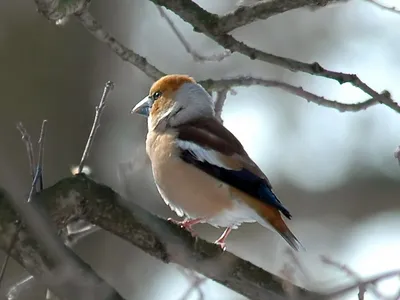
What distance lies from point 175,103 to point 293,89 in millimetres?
781

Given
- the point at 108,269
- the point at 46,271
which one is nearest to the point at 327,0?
the point at 46,271

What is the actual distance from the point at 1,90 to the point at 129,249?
1.21 metres

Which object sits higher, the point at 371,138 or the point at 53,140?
the point at 371,138

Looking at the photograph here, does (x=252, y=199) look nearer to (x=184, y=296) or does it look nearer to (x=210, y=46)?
(x=184, y=296)

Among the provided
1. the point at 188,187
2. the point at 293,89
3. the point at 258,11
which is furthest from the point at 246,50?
the point at 188,187

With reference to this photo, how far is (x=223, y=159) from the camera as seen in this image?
334 centimetres

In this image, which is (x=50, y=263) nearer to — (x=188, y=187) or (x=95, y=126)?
(x=95, y=126)

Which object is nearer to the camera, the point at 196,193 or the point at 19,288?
the point at 19,288

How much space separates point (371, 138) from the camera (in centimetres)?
699

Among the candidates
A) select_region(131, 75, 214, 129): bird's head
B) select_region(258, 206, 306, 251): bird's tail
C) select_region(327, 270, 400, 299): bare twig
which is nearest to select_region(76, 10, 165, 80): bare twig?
select_region(131, 75, 214, 129): bird's head

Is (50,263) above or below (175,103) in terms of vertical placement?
below

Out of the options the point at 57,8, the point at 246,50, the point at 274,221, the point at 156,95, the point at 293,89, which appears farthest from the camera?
the point at 156,95

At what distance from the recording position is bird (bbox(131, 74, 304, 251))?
319 centimetres

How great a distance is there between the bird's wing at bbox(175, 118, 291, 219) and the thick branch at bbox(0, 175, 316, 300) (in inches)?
26.1
